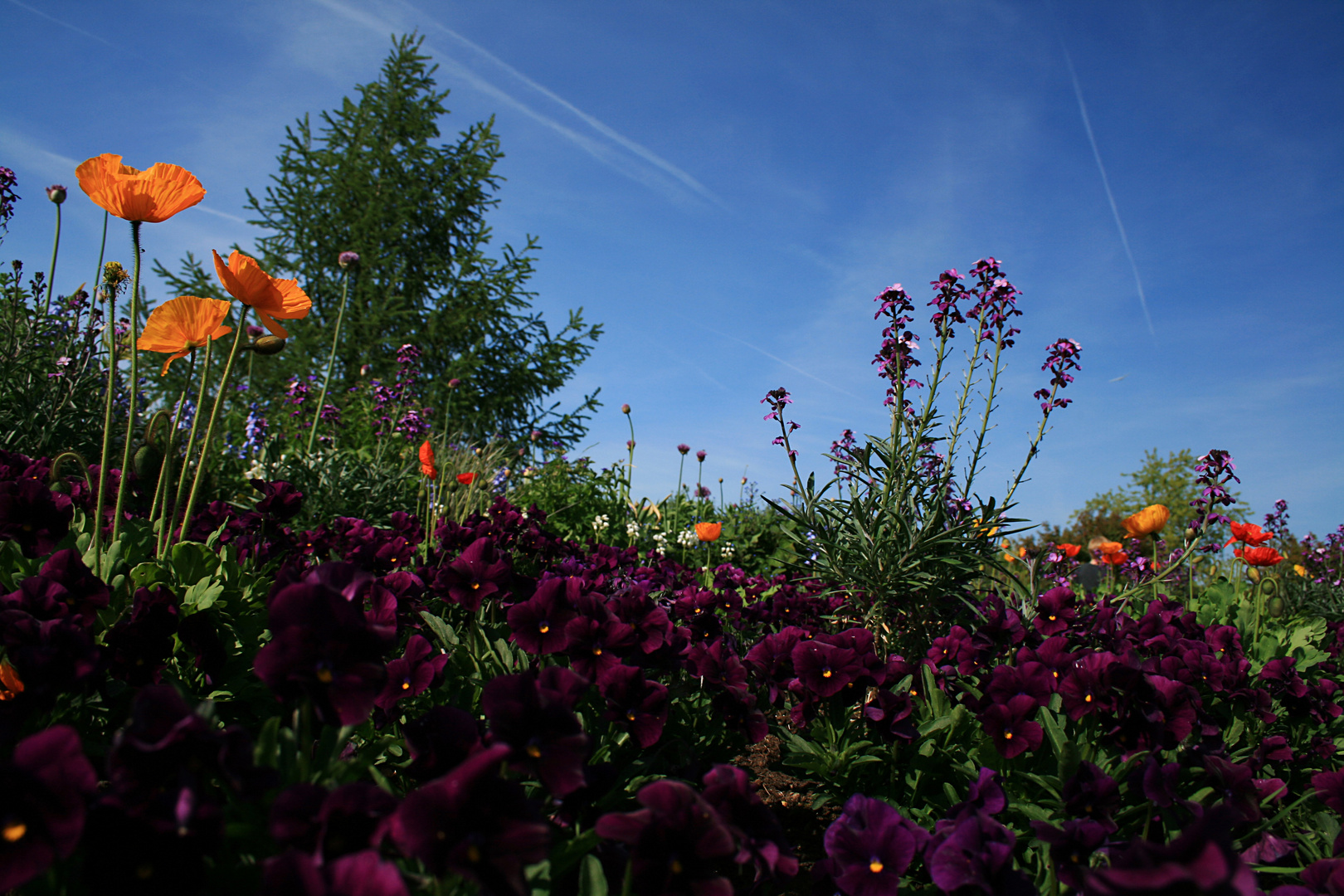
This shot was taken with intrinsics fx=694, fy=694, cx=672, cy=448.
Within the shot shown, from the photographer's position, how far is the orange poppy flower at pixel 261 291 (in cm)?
202

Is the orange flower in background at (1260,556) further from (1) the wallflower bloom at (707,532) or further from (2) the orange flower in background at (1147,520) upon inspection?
(1) the wallflower bloom at (707,532)

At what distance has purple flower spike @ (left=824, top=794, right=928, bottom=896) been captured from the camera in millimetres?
1225

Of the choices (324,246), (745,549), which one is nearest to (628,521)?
(745,549)

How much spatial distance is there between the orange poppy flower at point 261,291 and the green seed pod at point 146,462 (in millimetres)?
880

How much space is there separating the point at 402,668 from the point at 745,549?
6474 millimetres

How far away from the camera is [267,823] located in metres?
1.04

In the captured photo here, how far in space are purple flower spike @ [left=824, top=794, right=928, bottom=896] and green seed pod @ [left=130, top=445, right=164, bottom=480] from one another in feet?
9.04

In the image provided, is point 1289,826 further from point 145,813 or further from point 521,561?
point 521,561

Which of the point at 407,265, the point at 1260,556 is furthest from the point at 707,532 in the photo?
the point at 407,265

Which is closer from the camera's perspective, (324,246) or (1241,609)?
(1241,609)

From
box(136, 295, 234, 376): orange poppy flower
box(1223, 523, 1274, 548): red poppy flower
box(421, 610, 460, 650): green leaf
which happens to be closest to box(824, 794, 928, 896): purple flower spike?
box(421, 610, 460, 650): green leaf

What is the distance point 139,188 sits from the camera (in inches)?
76.5

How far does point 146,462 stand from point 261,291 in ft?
3.74

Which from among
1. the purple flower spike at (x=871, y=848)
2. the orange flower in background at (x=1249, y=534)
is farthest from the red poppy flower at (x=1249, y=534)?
the purple flower spike at (x=871, y=848)
